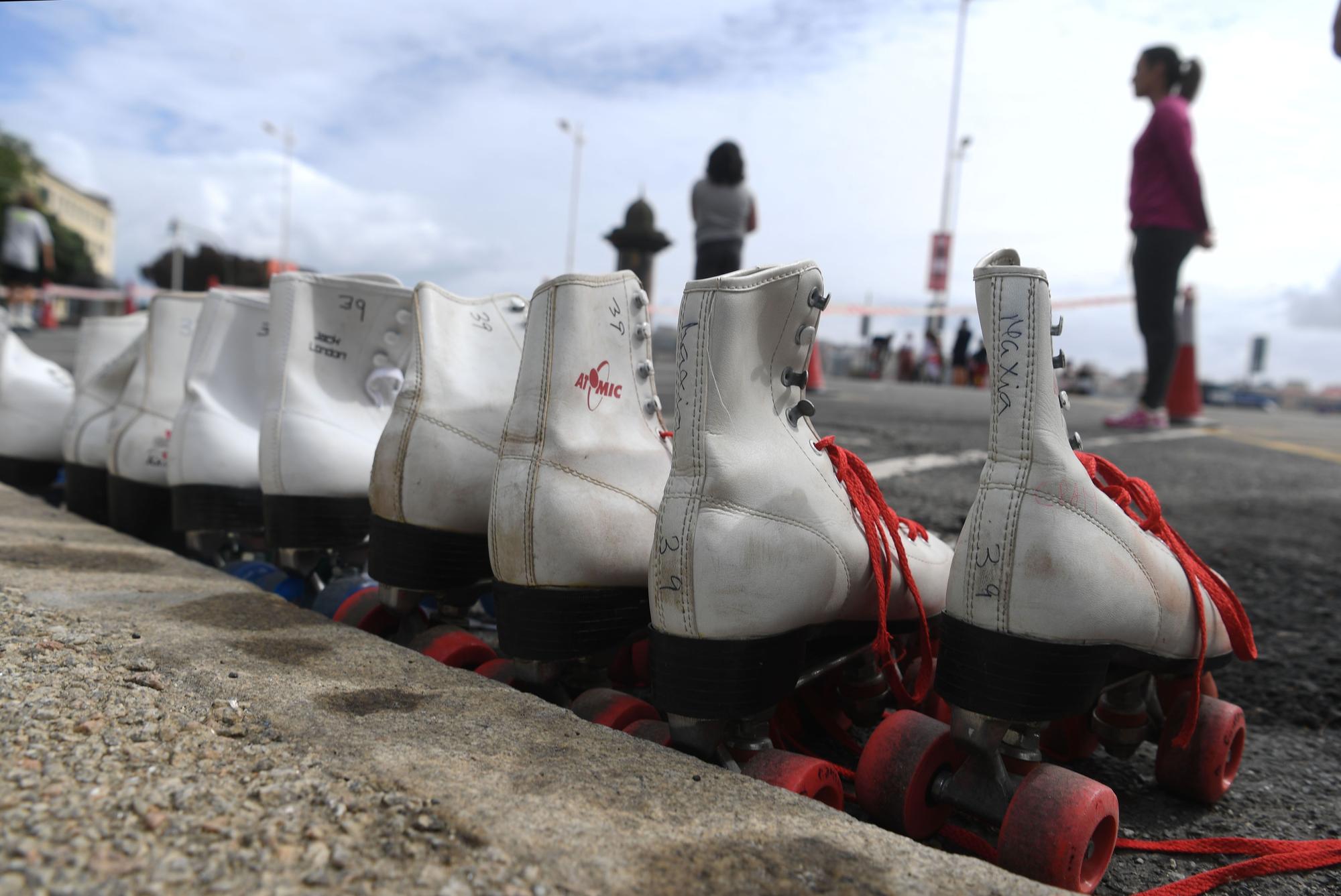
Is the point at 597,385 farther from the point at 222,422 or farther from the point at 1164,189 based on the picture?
the point at 1164,189

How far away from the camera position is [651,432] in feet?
5.83

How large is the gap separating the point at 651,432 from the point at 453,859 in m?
0.98

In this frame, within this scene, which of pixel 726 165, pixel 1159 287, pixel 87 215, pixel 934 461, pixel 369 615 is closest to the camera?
pixel 369 615

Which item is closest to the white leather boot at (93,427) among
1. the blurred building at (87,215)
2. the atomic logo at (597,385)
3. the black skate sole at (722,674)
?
the atomic logo at (597,385)

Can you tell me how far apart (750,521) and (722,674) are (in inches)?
8.8

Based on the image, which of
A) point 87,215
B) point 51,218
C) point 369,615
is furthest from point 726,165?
point 87,215

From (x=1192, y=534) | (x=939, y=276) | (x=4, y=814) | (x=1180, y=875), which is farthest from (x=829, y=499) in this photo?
(x=939, y=276)

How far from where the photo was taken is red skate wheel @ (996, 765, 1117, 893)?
1.17 m

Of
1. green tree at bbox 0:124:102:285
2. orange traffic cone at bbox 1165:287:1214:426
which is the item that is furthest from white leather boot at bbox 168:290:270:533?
green tree at bbox 0:124:102:285

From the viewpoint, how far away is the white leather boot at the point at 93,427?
3232mm

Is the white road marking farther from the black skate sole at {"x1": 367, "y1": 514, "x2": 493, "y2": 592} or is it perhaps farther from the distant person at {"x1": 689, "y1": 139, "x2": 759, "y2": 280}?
the distant person at {"x1": 689, "y1": 139, "x2": 759, "y2": 280}

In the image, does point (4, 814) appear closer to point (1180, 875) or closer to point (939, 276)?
point (1180, 875)

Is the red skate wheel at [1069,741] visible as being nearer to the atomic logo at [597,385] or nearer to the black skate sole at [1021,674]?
the black skate sole at [1021,674]

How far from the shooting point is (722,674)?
4.38 ft
